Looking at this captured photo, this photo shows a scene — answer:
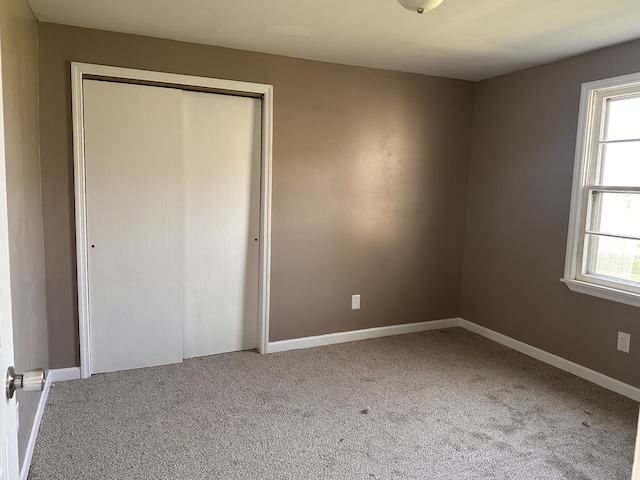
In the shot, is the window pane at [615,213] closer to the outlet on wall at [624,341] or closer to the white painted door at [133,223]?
the outlet on wall at [624,341]

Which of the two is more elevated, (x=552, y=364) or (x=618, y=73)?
(x=618, y=73)

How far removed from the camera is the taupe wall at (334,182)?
298 cm

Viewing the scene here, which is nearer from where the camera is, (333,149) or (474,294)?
(333,149)

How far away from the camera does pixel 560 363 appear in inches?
138

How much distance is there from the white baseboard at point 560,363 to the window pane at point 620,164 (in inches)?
51.9

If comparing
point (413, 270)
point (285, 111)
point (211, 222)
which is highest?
point (285, 111)

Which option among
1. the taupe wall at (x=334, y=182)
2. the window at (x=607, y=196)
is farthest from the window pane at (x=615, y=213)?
the taupe wall at (x=334, y=182)

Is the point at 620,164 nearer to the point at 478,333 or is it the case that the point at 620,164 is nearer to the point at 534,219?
the point at 534,219

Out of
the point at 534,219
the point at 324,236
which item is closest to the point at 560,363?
the point at 534,219

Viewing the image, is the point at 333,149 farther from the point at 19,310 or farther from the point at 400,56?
the point at 19,310

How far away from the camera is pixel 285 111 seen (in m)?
3.53

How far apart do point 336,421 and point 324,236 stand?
1.55 metres

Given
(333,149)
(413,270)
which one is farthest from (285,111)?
(413,270)

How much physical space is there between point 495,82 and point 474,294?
1.88 m
